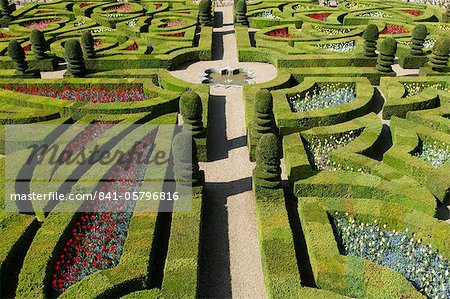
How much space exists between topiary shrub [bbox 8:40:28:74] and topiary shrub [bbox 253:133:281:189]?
54.9ft

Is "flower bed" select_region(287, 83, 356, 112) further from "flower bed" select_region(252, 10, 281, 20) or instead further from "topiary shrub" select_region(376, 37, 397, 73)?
"flower bed" select_region(252, 10, 281, 20)

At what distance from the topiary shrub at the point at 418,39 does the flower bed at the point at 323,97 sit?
6.53 meters

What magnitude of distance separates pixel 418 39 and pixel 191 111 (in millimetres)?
17167

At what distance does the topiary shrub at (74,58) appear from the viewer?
72.4 ft

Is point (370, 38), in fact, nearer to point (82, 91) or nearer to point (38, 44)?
point (82, 91)

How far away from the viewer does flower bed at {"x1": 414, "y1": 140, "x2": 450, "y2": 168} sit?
50.2 feet

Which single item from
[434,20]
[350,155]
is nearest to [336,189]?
[350,155]

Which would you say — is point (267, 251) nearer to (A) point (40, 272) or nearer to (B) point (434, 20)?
(A) point (40, 272)

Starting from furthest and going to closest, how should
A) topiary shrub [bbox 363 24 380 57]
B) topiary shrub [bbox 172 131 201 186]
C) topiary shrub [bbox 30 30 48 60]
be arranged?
topiary shrub [bbox 30 30 48 60], topiary shrub [bbox 363 24 380 57], topiary shrub [bbox 172 131 201 186]

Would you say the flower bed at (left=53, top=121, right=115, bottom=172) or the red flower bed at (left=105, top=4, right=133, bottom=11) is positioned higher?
the red flower bed at (left=105, top=4, right=133, bottom=11)

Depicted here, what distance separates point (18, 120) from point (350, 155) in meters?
14.9

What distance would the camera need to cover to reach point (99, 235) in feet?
39.3

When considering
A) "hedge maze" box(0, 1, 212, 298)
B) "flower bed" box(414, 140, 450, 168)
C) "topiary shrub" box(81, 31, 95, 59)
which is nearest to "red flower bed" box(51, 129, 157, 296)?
"hedge maze" box(0, 1, 212, 298)

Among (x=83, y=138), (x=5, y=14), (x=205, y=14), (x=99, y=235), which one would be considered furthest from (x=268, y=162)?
(x=5, y=14)
